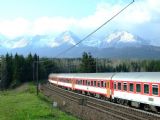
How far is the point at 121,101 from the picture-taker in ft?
137

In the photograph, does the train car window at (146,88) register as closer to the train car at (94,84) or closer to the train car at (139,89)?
the train car at (139,89)

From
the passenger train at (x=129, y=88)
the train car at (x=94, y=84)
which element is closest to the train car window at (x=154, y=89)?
the passenger train at (x=129, y=88)

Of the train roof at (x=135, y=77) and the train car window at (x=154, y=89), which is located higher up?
the train roof at (x=135, y=77)

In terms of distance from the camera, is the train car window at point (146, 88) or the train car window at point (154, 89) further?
the train car window at point (146, 88)

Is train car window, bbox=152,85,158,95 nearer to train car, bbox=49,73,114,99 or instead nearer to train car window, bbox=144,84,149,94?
train car window, bbox=144,84,149,94

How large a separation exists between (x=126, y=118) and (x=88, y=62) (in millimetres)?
110504

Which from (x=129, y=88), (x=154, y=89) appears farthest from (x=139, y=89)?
(x=154, y=89)

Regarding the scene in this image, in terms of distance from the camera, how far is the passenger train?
32.2m

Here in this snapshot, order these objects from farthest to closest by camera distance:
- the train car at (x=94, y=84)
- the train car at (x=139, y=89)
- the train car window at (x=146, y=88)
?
the train car at (x=94, y=84)
the train car window at (x=146, y=88)
the train car at (x=139, y=89)

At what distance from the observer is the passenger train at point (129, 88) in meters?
32.2

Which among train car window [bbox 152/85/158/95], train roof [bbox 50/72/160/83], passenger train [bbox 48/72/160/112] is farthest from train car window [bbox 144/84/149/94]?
train car window [bbox 152/85/158/95]

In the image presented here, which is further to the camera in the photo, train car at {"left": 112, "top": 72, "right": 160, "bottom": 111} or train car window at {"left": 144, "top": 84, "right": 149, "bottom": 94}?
train car window at {"left": 144, "top": 84, "right": 149, "bottom": 94}

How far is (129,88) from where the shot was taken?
38125mm

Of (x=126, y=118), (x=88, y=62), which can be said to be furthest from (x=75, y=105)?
(x=88, y=62)
